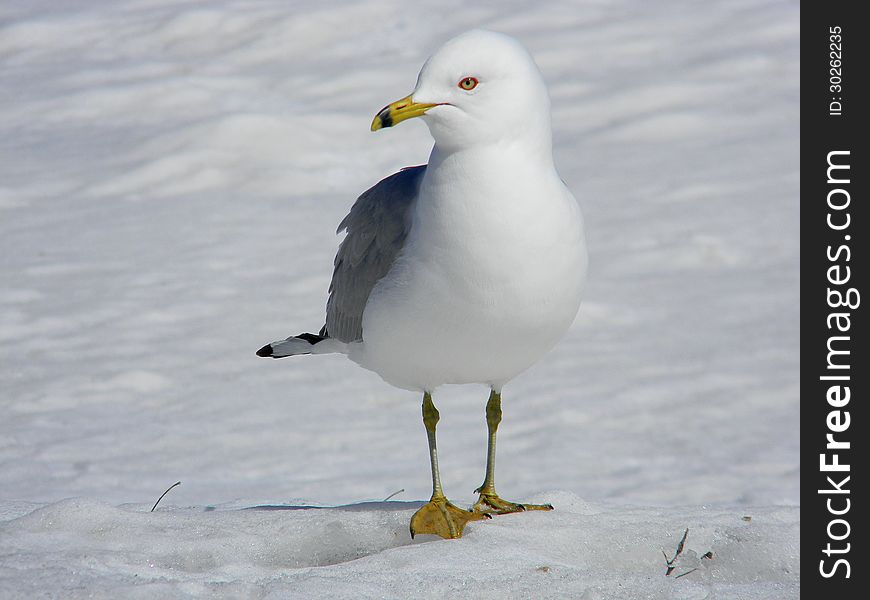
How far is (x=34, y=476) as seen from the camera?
6422 millimetres

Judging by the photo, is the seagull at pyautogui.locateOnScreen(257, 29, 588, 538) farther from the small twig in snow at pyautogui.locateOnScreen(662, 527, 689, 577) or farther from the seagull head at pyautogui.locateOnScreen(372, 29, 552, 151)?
the small twig in snow at pyautogui.locateOnScreen(662, 527, 689, 577)

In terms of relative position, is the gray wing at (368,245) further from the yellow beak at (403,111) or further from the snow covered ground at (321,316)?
the snow covered ground at (321,316)

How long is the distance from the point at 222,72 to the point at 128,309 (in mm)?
4724

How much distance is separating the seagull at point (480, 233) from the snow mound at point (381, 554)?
0.97 feet

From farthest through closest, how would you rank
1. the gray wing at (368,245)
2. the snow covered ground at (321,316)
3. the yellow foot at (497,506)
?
the yellow foot at (497,506) → the gray wing at (368,245) → the snow covered ground at (321,316)

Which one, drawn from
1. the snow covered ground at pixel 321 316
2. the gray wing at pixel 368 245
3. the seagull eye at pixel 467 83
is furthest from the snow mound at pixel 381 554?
the seagull eye at pixel 467 83

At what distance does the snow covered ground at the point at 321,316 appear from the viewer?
388cm

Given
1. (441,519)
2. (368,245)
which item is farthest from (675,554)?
(368,245)

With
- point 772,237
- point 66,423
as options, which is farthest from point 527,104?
point 772,237

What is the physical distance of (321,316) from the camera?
27.9ft

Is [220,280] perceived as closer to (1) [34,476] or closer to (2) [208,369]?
(2) [208,369]

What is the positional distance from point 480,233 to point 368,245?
0.76 meters

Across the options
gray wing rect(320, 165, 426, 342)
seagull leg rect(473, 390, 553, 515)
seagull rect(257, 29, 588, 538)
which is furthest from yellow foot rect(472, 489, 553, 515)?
gray wing rect(320, 165, 426, 342)

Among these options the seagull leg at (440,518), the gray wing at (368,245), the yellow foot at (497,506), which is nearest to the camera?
the seagull leg at (440,518)
